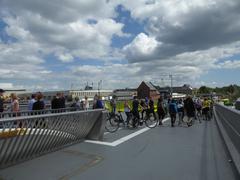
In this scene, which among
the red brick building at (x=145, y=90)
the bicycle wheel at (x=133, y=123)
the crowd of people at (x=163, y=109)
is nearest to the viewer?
the bicycle wheel at (x=133, y=123)

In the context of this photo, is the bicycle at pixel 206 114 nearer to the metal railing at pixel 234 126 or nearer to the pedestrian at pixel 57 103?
the metal railing at pixel 234 126

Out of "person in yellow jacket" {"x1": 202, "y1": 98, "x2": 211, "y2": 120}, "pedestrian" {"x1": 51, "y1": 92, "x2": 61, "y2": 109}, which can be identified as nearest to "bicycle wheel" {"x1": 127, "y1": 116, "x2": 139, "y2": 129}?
"pedestrian" {"x1": 51, "y1": 92, "x2": 61, "y2": 109}

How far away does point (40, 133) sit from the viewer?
8.16 metres

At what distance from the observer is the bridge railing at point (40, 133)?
7.00 metres

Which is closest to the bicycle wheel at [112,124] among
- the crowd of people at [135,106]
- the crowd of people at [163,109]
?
the crowd of people at [135,106]

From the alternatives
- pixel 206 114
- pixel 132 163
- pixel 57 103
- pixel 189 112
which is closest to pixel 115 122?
pixel 57 103

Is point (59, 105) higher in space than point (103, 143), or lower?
higher

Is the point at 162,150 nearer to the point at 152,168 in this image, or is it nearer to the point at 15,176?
the point at 152,168

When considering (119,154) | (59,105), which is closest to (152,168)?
(119,154)

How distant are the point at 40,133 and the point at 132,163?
244 centimetres

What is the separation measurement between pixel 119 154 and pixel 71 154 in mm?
1356

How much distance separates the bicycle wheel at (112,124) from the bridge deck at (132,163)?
3.49m

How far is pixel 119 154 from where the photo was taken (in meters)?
9.16

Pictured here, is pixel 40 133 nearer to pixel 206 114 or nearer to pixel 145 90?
pixel 206 114
